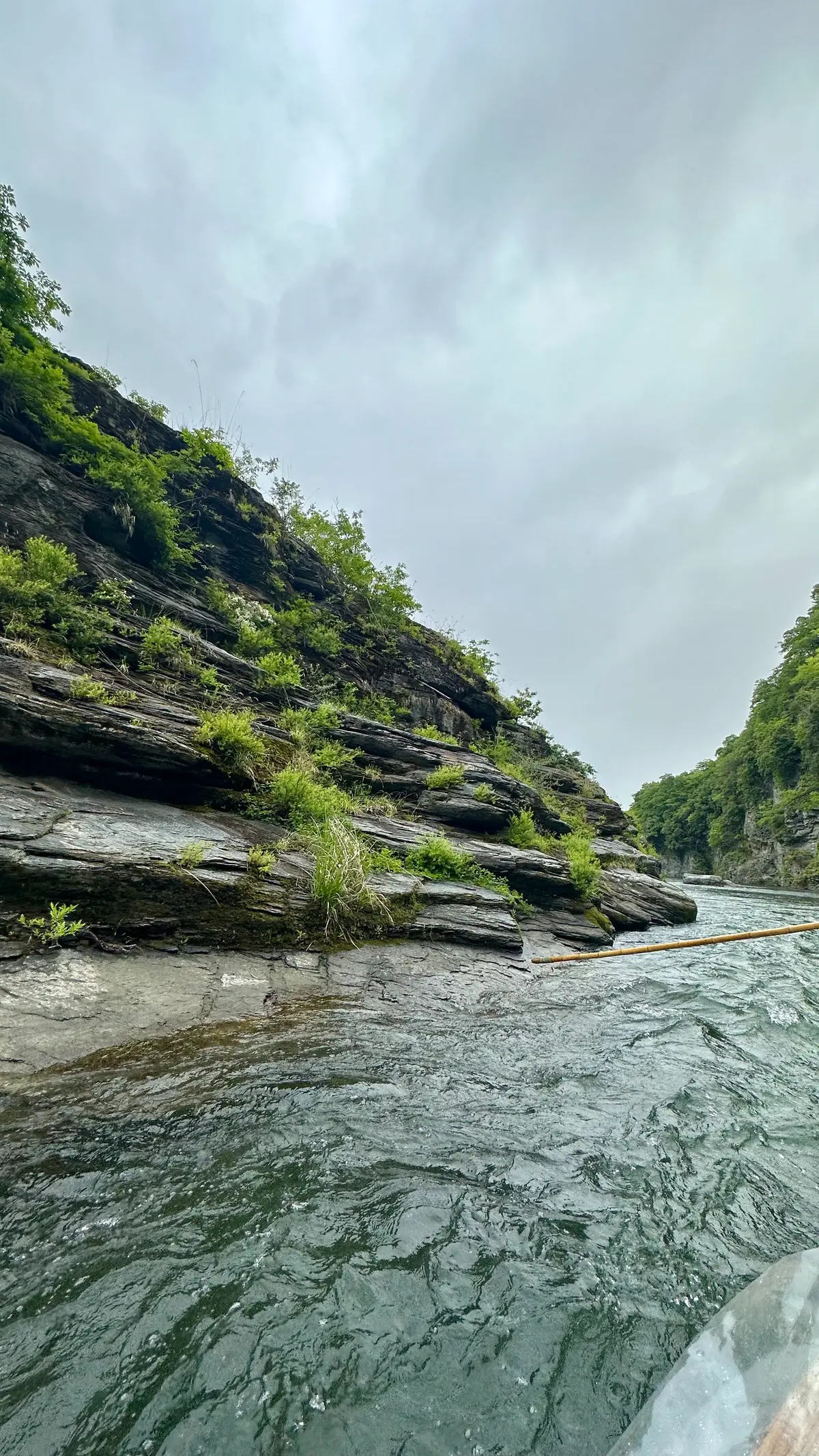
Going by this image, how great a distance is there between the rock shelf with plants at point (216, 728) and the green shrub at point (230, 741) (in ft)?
0.13

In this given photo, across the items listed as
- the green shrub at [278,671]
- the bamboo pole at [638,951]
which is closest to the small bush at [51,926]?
the bamboo pole at [638,951]

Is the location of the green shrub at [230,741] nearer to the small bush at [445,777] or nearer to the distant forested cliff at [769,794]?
the small bush at [445,777]

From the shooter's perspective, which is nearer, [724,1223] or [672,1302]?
[672,1302]

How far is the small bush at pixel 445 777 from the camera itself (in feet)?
40.1

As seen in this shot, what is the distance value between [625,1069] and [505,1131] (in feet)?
5.64

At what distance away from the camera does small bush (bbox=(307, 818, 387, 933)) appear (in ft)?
23.0

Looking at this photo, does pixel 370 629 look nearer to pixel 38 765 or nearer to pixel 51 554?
pixel 51 554

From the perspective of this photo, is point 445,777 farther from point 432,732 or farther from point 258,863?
point 258,863

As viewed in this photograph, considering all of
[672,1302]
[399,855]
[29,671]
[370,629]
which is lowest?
[672,1302]

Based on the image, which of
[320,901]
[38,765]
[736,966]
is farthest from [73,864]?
[736,966]

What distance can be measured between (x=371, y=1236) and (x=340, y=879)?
186 inches

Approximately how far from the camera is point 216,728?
8.13 metres

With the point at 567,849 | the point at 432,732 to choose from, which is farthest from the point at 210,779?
the point at 432,732

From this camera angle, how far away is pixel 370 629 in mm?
19453
